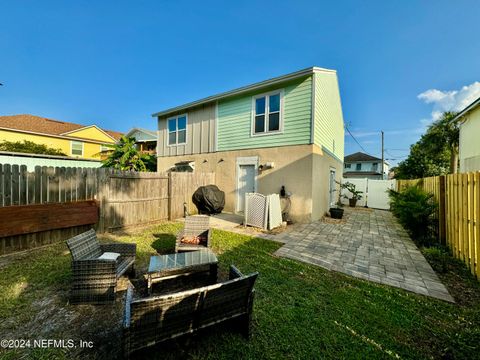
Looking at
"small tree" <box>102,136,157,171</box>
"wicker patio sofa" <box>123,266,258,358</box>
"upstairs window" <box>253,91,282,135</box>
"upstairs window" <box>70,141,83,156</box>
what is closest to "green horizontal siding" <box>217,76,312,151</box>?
"upstairs window" <box>253,91,282,135</box>

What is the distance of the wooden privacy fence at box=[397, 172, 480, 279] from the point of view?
3.71 m

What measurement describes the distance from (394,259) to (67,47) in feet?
58.2

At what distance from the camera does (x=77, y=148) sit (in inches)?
902

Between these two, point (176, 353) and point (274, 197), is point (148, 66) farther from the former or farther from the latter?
point (176, 353)

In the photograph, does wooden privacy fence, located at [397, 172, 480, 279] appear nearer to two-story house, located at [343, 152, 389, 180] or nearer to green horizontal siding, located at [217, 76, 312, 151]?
green horizontal siding, located at [217, 76, 312, 151]

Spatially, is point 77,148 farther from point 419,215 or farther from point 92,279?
point 419,215

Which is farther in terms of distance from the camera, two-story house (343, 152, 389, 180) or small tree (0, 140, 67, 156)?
two-story house (343, 152, 389, 180)

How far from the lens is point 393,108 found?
53.4 ft

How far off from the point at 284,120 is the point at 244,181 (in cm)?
332

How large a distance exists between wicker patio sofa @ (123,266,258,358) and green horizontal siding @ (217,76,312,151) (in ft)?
22.7

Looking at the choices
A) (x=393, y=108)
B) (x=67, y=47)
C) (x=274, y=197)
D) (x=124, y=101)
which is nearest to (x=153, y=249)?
(x=274, y=197)

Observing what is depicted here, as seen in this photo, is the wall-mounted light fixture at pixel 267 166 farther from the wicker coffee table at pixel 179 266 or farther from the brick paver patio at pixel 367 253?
the wicker coffee table at pixel 179 266

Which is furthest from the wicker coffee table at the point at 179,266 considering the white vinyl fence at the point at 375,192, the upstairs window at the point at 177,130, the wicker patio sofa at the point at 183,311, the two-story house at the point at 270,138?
the white vinyl fence at the point at 375,192

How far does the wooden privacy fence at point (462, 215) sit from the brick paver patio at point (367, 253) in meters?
0.70
